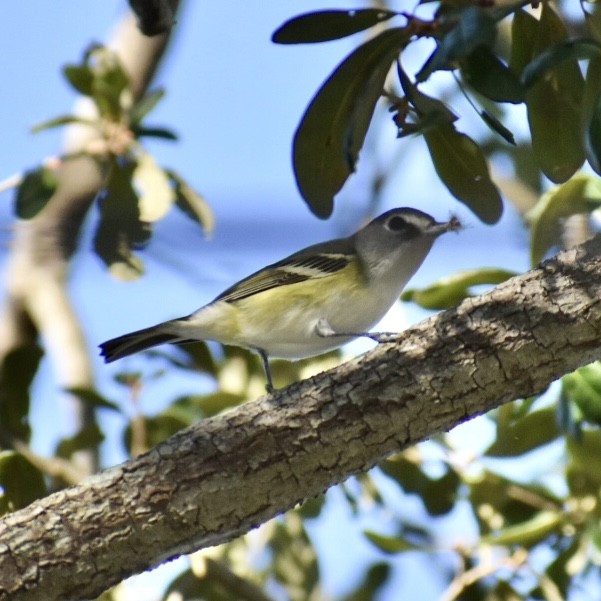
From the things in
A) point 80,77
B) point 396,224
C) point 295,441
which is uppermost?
point 80,77

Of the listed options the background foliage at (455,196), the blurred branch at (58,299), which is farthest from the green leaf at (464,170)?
the blurred branch at (58,299)

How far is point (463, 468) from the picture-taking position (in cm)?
350

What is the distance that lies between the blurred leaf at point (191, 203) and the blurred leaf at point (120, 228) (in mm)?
179

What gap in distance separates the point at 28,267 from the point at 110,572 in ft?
7.50

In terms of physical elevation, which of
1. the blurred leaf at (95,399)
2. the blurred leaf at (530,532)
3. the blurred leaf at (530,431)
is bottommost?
the blurred leaf at (530,532)

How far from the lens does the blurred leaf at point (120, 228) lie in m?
2.62

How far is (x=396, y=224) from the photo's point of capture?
3.65 meters

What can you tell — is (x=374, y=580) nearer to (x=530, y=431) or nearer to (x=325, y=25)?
(x=530, y=431)

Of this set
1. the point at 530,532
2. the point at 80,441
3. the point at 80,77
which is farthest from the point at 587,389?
the point at 80,77

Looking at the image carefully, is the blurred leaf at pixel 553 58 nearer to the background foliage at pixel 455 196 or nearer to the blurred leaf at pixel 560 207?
the background foliage at pixel 455 196

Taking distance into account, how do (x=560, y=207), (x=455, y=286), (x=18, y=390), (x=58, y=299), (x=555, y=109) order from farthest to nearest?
(x=58, y=299)
(x=18, y=390)
(x=455, y=286)
(x=560, y=207)
(x=555, y=109)

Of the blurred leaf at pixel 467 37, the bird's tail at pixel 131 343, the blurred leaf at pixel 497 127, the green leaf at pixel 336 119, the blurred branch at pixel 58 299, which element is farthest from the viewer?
the blurred branch at pixel 58 299

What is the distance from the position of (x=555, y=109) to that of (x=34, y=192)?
6.23 ft

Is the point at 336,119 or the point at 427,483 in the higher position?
the point at 336,119
